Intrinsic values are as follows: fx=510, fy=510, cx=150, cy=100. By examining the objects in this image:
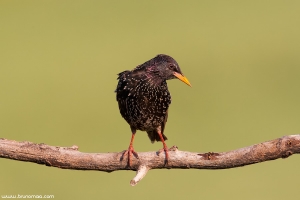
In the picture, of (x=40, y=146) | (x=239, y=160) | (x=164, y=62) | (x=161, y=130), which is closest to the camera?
(x=239, y=160)

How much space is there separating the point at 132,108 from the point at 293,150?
2.18 m

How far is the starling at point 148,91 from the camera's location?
604 centimetres

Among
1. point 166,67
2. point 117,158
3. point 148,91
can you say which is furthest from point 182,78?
point 117,158

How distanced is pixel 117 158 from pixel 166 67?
4.24 ft

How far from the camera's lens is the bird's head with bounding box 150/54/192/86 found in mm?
5996

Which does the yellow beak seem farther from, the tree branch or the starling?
the tree branch

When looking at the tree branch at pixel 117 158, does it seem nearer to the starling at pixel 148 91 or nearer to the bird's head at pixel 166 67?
the starling at pixel 148 91

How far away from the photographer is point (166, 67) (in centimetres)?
602

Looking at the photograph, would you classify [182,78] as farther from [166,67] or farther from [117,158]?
[117,158]

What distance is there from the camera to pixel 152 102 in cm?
611

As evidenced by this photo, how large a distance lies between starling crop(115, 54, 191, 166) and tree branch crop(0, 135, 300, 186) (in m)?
0.68


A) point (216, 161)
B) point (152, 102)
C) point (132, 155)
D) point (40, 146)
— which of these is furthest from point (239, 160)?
point (40, 146)

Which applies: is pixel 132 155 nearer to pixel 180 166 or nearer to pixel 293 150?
pixel 180 166

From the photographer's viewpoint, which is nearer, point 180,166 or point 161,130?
point 180,166
